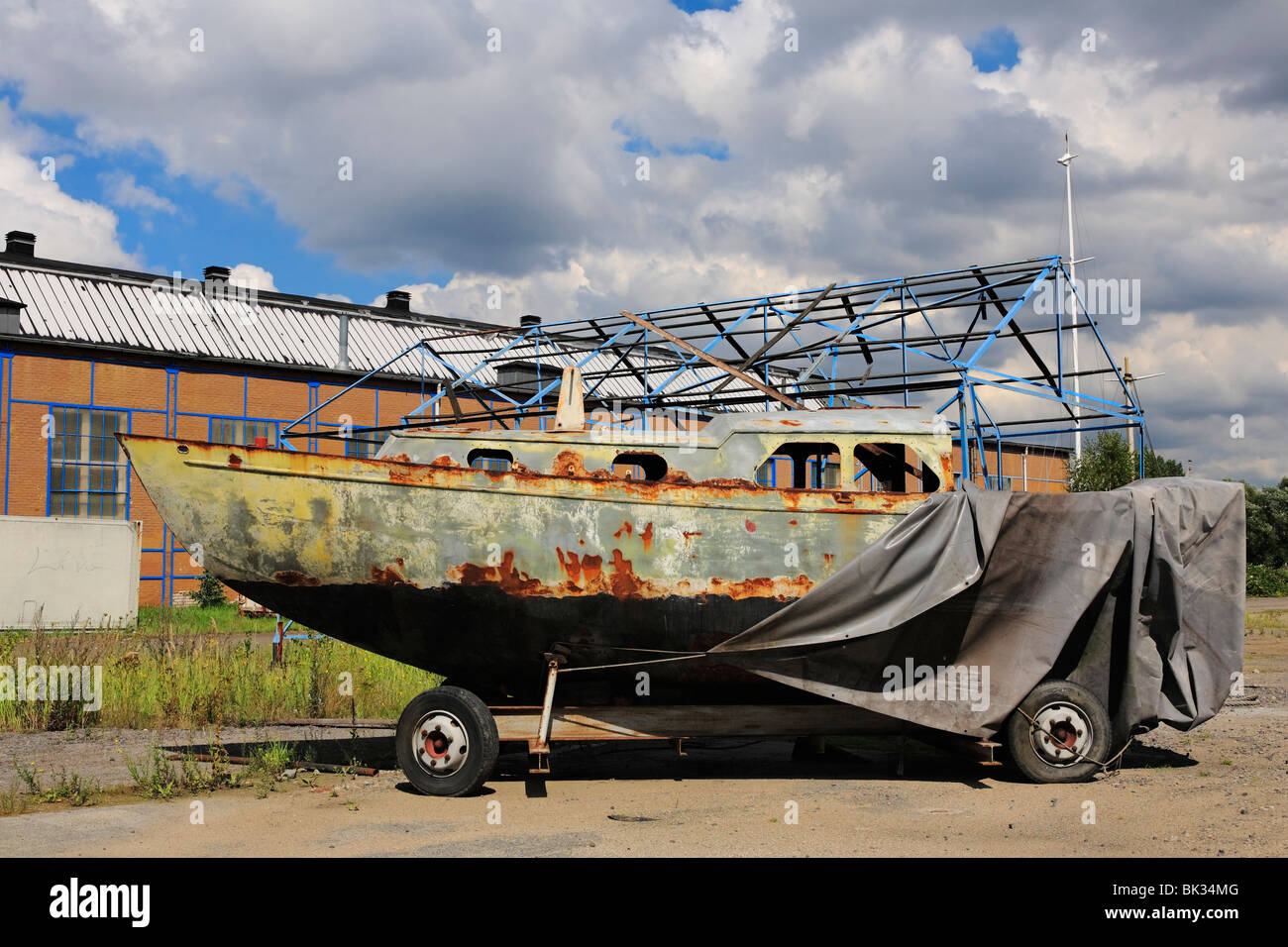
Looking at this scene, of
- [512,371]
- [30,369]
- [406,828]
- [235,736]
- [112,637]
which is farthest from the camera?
[512,371]

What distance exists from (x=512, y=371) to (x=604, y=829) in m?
27.6

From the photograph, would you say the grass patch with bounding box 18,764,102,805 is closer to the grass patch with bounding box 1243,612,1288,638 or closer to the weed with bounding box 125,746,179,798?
the weed with bounding box 125,746,179,798

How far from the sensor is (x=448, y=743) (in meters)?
7.71

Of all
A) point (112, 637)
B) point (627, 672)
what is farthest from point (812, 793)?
point (112, 637)

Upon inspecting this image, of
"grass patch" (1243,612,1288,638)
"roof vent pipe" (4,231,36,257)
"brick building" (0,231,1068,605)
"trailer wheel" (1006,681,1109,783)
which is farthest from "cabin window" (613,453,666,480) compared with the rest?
"roof vent pipe" (4,231,36,257)

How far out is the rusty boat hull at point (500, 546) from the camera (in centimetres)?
764

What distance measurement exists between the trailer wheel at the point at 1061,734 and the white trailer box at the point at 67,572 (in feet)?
55.5

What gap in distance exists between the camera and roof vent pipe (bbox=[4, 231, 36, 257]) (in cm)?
3014

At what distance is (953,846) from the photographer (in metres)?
6.27

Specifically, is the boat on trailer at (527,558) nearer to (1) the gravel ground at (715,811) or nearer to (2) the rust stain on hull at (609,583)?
(2) the rust stain on hull at (609,583)

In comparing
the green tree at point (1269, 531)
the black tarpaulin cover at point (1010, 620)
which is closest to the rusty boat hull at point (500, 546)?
the black tarpaulin cover at point (1010, 620)

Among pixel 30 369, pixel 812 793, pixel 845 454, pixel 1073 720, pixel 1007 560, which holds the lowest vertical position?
pixel 812 793

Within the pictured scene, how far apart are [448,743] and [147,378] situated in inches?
889

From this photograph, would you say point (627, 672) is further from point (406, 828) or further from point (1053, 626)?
point (1053, 626)
